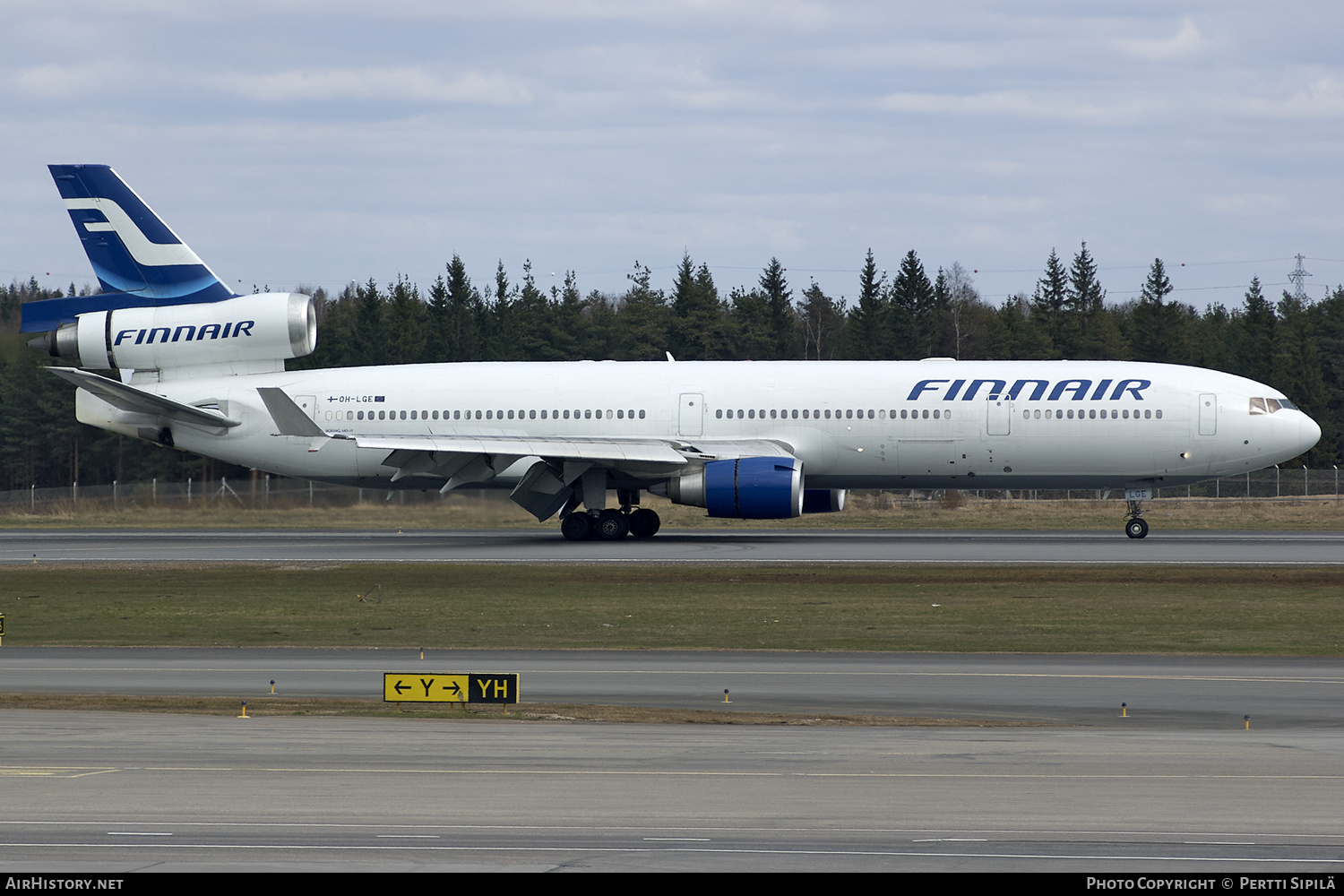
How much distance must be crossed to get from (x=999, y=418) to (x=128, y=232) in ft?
89.3

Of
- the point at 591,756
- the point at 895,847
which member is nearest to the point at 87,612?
the point at 591,756

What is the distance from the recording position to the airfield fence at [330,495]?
5366 cm

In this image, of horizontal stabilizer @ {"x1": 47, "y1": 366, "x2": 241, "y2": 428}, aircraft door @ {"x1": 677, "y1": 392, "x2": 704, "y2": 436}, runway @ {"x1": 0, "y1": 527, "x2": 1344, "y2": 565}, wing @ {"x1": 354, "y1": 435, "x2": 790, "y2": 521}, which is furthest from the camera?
aircraft door @ {"x1": 677, "y1": 392, "x2": 704, "y2": 436}

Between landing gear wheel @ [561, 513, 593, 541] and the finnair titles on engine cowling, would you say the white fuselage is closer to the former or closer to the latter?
the finnair titles on engine cowling

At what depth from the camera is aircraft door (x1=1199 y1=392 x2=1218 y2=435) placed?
129 ft

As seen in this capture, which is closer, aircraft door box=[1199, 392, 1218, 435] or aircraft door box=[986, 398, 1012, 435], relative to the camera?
aircraft door box=[1199, 392, 1218, 435]

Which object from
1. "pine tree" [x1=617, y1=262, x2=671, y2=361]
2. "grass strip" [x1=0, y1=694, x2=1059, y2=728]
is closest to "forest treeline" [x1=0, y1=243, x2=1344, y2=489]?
"pine tree" [x1=617, y1=262, x2=671, y2=361]

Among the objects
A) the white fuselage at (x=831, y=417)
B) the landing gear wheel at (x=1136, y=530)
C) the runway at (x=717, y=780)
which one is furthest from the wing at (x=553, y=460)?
the runway at (x=717, y=780)

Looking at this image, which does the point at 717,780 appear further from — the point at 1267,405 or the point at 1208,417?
the point at 1267,405

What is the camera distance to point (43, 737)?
14570 mm

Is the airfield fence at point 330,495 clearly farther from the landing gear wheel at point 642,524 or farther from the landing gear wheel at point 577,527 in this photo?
the landing gear wheel at point 642,524

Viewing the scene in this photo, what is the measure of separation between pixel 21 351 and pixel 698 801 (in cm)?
5011

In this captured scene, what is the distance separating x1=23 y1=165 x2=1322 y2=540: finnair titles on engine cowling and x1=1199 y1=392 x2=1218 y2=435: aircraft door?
0.32 ft

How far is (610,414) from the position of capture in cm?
4147
